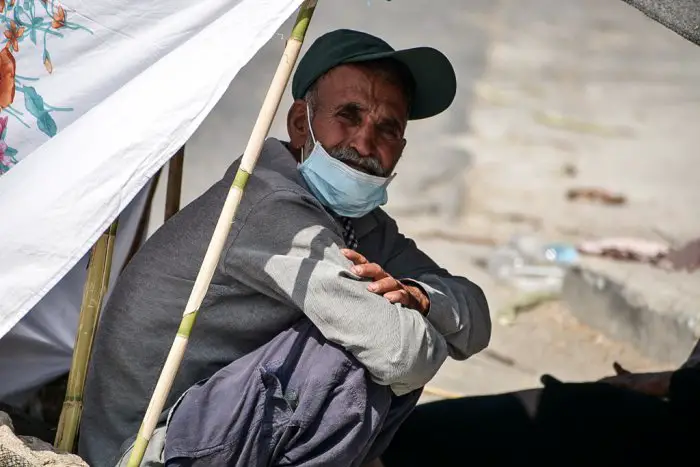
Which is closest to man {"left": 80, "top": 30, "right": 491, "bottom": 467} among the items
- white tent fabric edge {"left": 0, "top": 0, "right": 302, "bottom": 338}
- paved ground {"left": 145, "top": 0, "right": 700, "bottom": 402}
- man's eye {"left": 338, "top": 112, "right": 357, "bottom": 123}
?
man's eye {"left": 338, "top": 112, "right": 357, "bottom": 123}

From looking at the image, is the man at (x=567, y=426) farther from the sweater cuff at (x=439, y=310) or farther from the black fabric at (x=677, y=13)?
the black fabric at (x=677, y=13)

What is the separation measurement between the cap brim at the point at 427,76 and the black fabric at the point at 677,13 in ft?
2.59

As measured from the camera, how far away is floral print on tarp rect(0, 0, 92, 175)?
281 centimetres

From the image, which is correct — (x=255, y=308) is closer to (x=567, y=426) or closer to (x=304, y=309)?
(x=304, y=309)

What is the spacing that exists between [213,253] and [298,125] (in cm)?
91

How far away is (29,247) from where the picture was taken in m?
2.52

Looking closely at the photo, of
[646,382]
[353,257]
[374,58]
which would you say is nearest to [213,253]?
[353,257]

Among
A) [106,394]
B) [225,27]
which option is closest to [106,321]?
[106,394]

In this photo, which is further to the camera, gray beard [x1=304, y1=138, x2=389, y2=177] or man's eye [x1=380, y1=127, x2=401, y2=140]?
man's eye [x1=380, y1=127, x2=401, y2=140]

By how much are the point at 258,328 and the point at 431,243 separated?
13.5 ft

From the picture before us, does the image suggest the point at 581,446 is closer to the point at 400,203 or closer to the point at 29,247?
the point at 29,247

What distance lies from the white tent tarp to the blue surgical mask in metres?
0.53

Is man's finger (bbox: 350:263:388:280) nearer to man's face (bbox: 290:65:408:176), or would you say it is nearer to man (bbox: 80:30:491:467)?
man (bbox: 80:30:491:467)

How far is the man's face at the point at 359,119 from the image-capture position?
3025 millimetres
